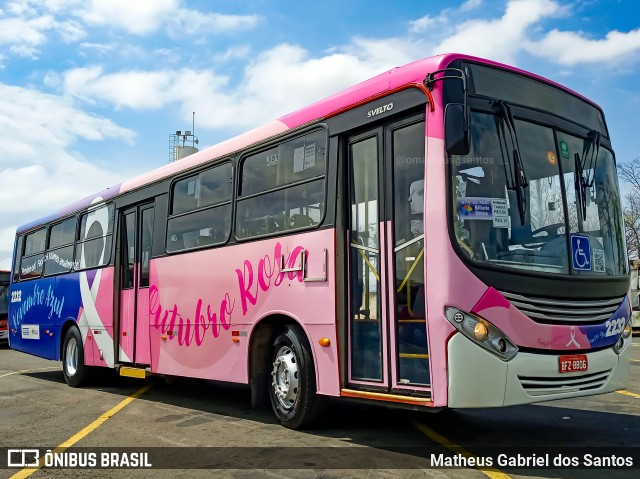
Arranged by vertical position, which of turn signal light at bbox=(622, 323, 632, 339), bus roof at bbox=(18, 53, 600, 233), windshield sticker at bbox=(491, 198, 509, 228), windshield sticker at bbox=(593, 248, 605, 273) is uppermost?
bus roof at bbox=(18, 53, 600, 233)

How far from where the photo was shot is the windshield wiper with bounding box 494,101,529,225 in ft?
17.8

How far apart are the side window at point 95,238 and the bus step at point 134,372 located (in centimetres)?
185

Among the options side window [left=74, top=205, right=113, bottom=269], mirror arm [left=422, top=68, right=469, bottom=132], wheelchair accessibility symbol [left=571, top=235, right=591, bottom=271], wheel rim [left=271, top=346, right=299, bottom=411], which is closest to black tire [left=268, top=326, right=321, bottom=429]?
wheel rim [left=271, top=346, right=299, bottom=411]

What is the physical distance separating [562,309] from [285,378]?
2.90 m

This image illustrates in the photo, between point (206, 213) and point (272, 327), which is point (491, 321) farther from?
point (206, 213)

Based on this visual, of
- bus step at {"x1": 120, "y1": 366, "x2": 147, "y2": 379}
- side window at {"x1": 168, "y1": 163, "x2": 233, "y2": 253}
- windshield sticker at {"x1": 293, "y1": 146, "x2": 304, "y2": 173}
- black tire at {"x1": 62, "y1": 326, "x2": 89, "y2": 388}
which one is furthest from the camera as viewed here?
black tire at {"x1": 62, "y1": 326, "x2": 89, "y2": 388}

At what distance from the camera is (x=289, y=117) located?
7355 millimetres

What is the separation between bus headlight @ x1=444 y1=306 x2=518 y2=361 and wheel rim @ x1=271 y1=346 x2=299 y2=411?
215 cm

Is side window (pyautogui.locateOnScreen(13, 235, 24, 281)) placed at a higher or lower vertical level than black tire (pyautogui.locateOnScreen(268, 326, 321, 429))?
higher

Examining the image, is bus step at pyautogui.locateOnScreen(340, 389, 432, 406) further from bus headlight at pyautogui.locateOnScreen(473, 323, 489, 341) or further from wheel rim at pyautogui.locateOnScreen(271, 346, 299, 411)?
wheel rim at pyautogui.locateOnScreen(271, 346, 299, 411)

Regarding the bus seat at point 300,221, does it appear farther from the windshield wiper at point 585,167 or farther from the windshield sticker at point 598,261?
the windshield sticker at point 598,261

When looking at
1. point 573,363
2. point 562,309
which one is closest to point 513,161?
point 562,309

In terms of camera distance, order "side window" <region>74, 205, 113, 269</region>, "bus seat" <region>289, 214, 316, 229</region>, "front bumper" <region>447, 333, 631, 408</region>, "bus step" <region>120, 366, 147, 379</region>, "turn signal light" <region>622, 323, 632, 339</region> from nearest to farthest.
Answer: "front bumper" <region>447, 333, 631, 408</region>
"turn signal light" <region>622, 323, 632, 339</region>
"bus seat" <region>289, 214, 316, 229</region>
"bus step" <region>120, 366, 147, 379</region>
"side window" <region>74, 205, 113, 269</region>

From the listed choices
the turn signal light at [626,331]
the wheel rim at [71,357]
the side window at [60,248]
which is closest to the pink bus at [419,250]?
the turn signal light at [626,331]
